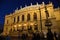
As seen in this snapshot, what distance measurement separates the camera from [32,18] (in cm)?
3366

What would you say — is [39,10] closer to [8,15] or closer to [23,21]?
[23,21]

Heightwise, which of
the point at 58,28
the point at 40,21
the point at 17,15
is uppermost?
the point at 17,15

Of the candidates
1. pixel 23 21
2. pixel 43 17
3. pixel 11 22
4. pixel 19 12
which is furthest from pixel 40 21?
pixel 11 22

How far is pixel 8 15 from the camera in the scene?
135ft

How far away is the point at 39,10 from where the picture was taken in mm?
32750

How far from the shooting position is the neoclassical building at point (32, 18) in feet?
99.4

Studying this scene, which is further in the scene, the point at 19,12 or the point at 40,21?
the point at 19,12

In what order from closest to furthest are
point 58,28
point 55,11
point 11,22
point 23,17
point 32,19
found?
point 58,28
point 55,11
point 32,19
point 23,17
point 11,22

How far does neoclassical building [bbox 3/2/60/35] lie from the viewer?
1193 inches

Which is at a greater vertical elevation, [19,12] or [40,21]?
[19,12]

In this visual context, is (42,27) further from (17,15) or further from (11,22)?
(11,22)

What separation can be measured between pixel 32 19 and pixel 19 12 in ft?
18.4

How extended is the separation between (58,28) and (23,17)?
12.4 meters

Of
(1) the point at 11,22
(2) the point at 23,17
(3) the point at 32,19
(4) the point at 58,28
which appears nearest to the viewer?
(4) the point at 58,28
